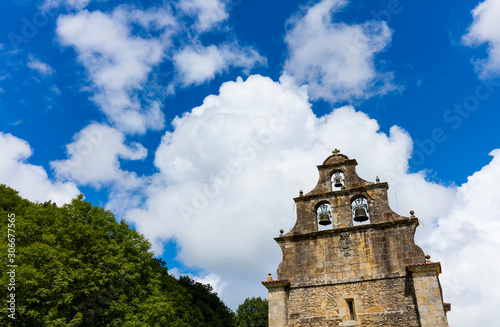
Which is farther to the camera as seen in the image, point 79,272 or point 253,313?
point 253,313

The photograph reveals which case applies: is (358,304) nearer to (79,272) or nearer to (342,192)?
(342,192)

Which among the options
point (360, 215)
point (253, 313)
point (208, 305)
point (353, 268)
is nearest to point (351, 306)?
point (353, 268)

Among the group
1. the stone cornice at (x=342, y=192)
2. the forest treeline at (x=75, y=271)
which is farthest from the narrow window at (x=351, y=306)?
the forest treeline at (x=75, y=271)

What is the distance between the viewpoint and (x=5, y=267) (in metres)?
14.3

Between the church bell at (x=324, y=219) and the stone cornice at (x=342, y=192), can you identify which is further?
the church bell at (x=324, y=219)

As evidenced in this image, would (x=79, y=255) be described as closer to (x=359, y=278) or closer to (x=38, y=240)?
(x=38, y=240)

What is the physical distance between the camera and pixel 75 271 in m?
15.4

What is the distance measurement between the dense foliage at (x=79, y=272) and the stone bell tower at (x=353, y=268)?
7.09 meters

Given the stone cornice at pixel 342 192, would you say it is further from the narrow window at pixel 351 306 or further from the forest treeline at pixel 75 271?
the forest treeline at pixel 75 271

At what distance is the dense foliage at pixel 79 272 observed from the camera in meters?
14.2

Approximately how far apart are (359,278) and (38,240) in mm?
14266

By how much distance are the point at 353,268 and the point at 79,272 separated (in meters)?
11.0

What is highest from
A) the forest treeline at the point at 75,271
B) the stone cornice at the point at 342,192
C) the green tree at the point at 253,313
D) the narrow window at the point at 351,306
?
the green tree at the point at 253,313

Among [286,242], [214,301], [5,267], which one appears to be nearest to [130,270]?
[5,267]
